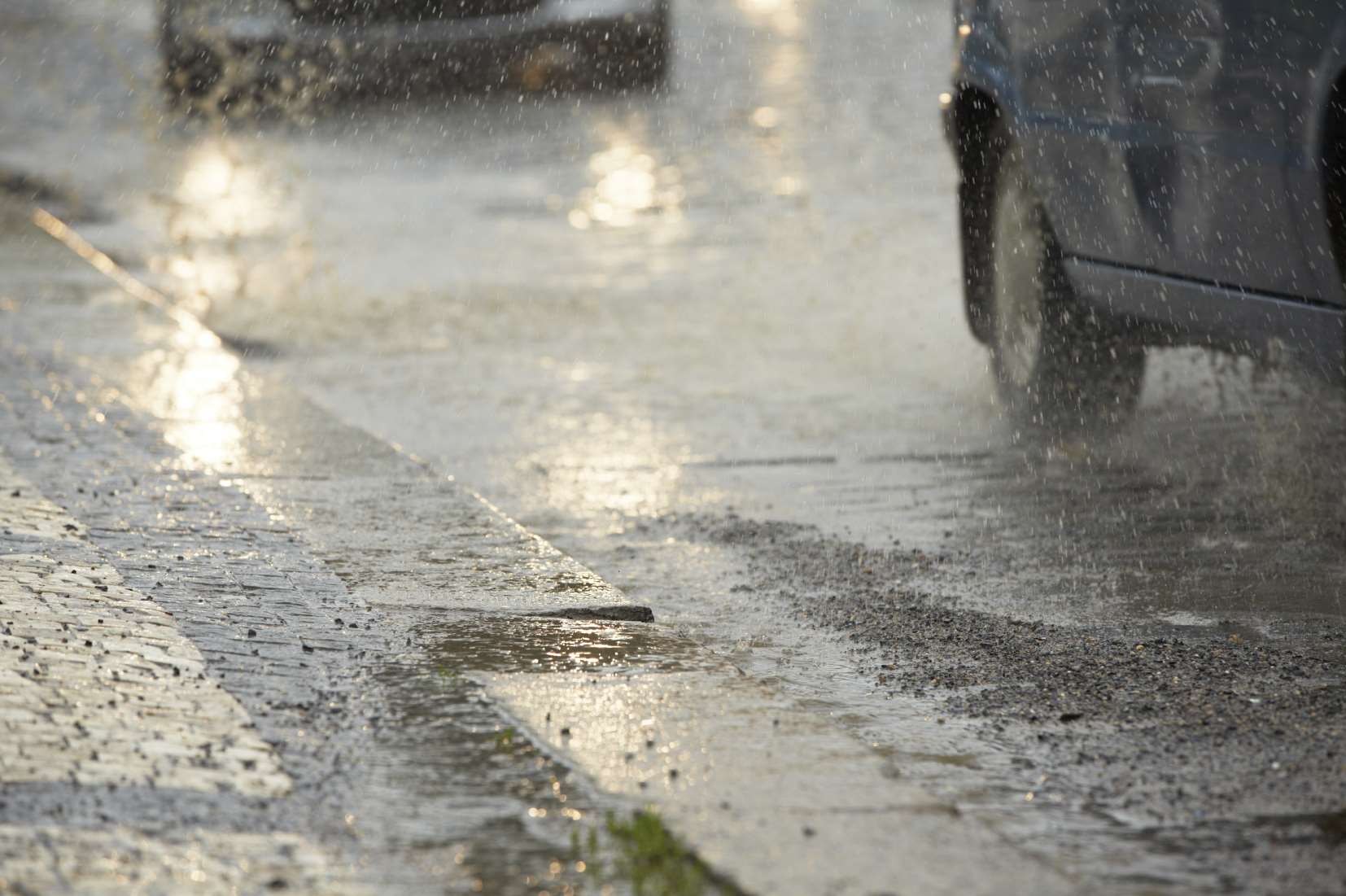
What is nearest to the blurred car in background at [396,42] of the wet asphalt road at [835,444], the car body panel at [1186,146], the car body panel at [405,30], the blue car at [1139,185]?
the car body panel at [405,30]

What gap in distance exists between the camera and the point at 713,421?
632 centimetres

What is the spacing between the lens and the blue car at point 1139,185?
14.3ft

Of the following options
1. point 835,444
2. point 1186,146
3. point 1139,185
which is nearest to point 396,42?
point 835,444

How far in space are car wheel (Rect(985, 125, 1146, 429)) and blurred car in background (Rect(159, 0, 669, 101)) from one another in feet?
30.4

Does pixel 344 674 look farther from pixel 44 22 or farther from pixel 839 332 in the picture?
pixel 44 22

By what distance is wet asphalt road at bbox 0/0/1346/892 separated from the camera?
354cm

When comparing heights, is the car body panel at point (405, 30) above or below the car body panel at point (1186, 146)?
above

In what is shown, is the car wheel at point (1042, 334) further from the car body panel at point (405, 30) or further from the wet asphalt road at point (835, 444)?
the car body panel at point (405, 30)

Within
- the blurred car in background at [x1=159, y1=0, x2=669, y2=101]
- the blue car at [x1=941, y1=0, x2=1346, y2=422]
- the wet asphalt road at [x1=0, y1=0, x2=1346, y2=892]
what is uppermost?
the blurred car in background at [x1=159, y1=0, x2=669, y2=101]

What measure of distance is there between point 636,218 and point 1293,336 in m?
6.09

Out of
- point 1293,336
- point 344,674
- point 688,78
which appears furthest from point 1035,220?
point 688,78

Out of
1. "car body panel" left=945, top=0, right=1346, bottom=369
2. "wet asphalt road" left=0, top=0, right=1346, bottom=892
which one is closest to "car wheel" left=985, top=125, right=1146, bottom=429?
"wet asphalt road" left=0, top=0, right=1346, bottom=892

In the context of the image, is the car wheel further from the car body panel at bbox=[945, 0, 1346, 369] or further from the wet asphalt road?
the car body panel at bbox=[945, 0, 1346, 369]

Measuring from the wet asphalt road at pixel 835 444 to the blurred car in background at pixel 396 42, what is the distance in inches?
60.2
